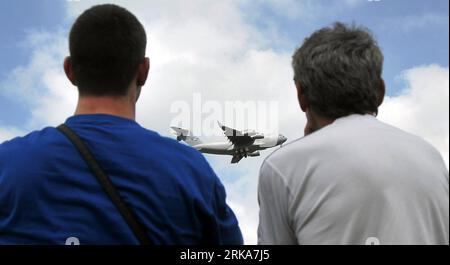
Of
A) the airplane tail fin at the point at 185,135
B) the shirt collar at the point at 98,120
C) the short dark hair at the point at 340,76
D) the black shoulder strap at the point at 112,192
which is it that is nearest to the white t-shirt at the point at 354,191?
the short dark hair at the point at 340,76

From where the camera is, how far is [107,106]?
2986mm

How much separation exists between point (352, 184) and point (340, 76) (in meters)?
0.68

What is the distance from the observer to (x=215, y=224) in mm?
2842

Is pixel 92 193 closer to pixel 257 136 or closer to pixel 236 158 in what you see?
pixel 257 136

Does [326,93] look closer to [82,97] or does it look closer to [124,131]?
[124,131]

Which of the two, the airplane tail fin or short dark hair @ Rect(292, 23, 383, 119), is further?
the airplane tail fin

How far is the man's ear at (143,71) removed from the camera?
3.13 m

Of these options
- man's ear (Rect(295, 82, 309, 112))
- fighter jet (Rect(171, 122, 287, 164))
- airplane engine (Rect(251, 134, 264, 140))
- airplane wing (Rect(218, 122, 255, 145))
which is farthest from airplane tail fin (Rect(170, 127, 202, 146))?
man's ear (Rect(295, 82, 309, 112))

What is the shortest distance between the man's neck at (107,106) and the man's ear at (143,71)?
0.15 metres

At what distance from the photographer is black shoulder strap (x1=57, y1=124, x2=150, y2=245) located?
2686mm

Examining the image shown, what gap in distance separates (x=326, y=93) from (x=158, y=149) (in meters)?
1.02

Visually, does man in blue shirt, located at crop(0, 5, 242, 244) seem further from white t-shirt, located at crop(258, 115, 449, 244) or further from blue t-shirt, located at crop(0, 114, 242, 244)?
white t-shirt, located at crop(258, 115, 449, 244)

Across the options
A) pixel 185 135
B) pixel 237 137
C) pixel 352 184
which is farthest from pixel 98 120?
pixel 185 135
